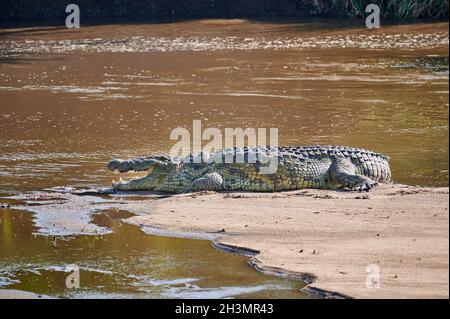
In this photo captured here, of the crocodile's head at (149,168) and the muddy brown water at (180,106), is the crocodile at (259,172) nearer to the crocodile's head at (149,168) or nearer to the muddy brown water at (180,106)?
the crocodile's head at (149,168)

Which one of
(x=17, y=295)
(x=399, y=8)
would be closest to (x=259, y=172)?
(x=17, y=295)

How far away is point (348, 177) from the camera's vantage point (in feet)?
32.8

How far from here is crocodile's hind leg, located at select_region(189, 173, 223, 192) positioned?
10000 mm

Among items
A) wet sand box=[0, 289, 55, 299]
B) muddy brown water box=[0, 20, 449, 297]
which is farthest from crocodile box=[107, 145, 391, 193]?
wet sand box=[0, 289, 55, 299]

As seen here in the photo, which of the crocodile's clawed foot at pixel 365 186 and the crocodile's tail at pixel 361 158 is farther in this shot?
the crocodile's tail at pixel 361 158

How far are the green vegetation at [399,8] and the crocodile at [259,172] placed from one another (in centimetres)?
1705

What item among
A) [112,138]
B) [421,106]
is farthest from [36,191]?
[421,106]

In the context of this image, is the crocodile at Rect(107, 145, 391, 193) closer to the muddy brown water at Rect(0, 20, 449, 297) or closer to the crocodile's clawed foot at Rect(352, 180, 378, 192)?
the crocodile's clawed foot at Rect(352, 180, 378, 192)

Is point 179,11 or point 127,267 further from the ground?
point 179,11

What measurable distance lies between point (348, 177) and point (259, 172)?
2.84ft

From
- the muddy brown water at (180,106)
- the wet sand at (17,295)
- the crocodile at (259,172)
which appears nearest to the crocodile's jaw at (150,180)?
the crocodile at (259,172)

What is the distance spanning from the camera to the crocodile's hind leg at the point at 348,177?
32.5ft

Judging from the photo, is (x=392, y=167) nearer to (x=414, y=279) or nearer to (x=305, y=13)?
(x=414, y=279)

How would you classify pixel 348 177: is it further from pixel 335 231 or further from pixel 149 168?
pixel 335 231
